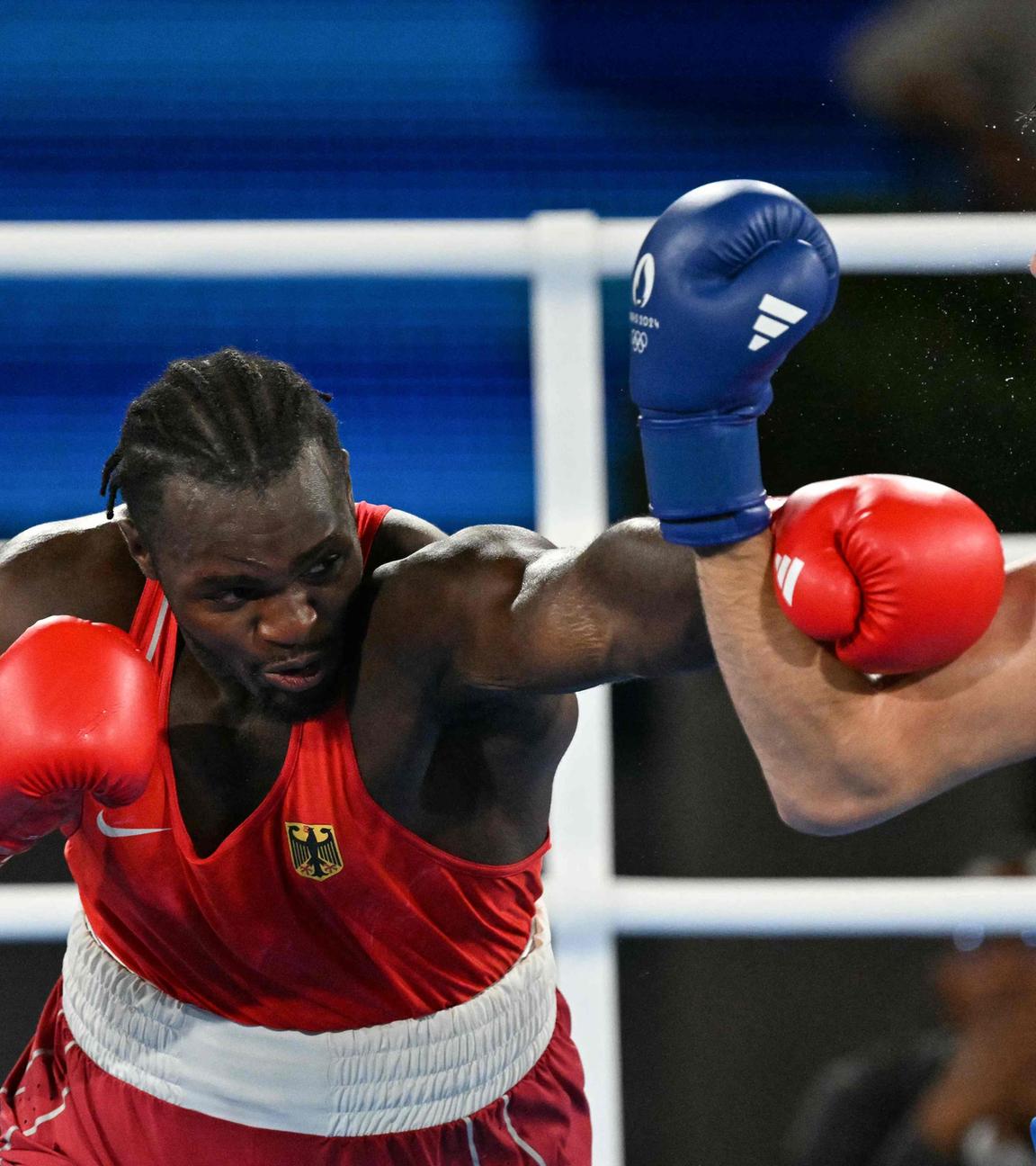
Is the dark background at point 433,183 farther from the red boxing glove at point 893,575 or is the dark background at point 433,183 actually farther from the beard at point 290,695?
the red boxing glove at point 893,575

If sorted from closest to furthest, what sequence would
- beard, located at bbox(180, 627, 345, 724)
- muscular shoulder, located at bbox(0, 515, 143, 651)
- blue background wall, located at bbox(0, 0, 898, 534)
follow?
beard, located at bbox(180, 627, 345, 724), muscular shoulder, located at bbox(0, 515, 143, 651), blue background wall, located at bbox(0, 0, 898, 534)

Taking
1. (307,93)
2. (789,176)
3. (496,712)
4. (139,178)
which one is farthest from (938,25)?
(496,712)

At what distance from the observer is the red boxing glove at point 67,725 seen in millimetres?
1151

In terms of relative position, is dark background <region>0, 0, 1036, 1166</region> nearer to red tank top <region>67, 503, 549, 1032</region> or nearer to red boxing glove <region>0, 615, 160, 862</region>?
red tank top <region>67, 503, 549, 1032</region>

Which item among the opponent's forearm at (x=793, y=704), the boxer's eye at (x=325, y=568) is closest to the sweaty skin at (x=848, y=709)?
the opponent's forearm at (x=793, y=704)

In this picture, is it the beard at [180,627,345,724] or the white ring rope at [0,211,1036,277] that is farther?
the white ring rope at [0,211,1036,277]

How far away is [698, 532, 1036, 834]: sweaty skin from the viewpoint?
40.7 inches

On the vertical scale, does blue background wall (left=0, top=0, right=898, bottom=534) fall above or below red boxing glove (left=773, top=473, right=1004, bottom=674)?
above

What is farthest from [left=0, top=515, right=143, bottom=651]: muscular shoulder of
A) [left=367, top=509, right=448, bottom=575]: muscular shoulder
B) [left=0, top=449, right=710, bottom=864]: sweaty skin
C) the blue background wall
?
the blue background wall

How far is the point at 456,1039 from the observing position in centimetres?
133

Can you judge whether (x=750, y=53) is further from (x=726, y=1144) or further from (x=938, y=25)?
(x=726, y=1144)

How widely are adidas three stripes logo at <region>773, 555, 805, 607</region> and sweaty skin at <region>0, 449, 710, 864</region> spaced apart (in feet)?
0.24

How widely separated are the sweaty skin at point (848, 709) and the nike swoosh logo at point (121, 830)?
490 mm

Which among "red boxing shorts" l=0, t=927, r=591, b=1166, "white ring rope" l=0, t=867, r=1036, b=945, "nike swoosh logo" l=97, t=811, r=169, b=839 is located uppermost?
"nike swoosh logo" l=97, t=811, r=169, b=839
